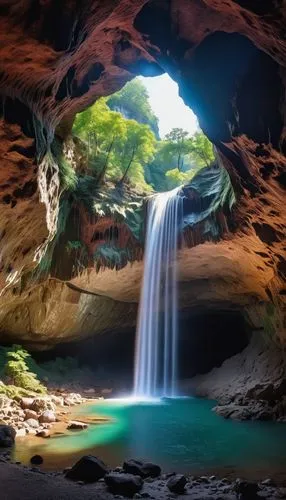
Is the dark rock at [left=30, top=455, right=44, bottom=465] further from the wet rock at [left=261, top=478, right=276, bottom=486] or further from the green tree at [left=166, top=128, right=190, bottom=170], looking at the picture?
the green tree at [left=166, top=128, right=190, bottom=170]

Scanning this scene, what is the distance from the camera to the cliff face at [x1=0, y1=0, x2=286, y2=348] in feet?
22.0

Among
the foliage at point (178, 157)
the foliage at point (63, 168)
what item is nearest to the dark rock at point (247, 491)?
the foliage at point (63, 168)

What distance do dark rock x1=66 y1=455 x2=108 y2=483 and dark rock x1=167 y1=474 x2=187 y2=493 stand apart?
3.32 feet

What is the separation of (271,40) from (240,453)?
8.00 metres

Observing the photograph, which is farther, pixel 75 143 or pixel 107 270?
pixel 107 270

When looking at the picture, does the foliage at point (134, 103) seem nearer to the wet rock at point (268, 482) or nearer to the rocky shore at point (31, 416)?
the rocky shore at point (31, 416)

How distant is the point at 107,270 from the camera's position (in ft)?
53.9

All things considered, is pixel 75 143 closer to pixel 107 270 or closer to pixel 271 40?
pixel 107 270

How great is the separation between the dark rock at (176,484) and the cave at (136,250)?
50 millimetres

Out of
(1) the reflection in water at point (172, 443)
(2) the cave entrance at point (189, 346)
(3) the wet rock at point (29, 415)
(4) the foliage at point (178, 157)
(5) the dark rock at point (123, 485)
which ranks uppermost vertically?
(4) the foliage at point (178, 157)

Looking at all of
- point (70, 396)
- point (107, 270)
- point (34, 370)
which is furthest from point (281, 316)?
point (34, 370)

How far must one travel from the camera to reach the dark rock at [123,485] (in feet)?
17.5

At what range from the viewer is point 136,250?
54.6 ft

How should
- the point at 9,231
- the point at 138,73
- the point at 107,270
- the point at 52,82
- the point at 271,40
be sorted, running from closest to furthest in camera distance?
the point at 271,40 → the point at 52,82 → the point at 9,231 → the point at 138,73 → the point at 107,270
